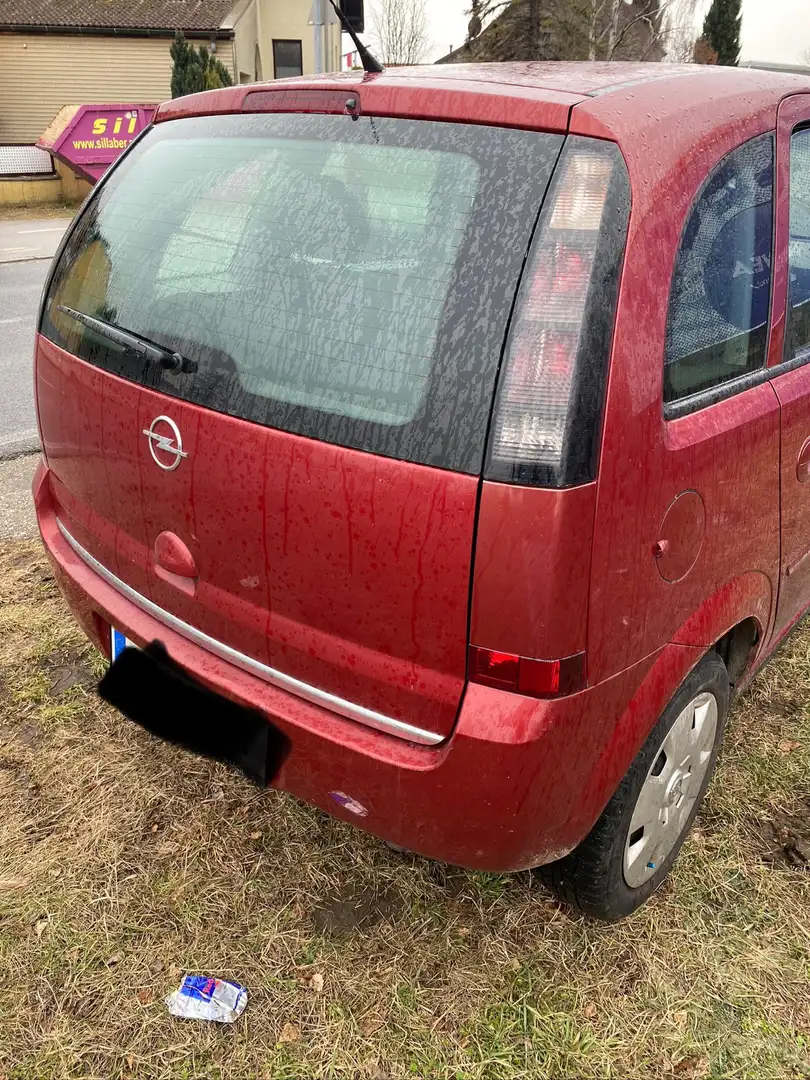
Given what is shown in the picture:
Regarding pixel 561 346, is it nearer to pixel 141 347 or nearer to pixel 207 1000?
pixel 141 347

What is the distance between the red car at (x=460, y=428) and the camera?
4.59 feet

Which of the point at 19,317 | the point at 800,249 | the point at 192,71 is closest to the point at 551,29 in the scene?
the point at 192,71

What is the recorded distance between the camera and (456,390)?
1.41m

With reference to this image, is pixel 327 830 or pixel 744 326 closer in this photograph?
pixel 744 326

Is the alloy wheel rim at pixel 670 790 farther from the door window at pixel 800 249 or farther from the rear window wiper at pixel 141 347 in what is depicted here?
the rear window wiper at pixel 141 347

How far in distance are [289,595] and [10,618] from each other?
207cm

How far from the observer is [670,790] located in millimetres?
1994

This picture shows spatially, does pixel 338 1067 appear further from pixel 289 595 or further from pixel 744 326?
pixel 744 326

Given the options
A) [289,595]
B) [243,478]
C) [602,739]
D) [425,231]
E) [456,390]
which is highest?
[425,231]

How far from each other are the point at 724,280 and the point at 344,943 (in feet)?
5.75

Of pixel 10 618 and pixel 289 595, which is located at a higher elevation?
pixel 289 595

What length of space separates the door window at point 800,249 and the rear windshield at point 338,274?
90 centimetres

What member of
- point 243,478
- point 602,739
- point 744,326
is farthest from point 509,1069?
point 744,326

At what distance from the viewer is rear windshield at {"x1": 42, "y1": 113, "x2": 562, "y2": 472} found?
4.68 ft
